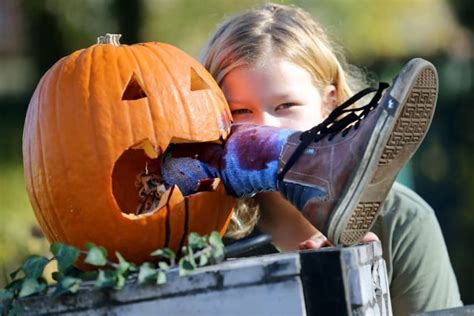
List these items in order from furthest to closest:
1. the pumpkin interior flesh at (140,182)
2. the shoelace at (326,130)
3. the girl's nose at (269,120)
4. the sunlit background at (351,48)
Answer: the sunlit background at (351,48) → the girl's nose at (269,120) → the pumpkin interior flesh at (140,182) → the shoelace at (326,130)

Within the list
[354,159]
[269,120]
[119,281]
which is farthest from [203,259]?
[269,120]

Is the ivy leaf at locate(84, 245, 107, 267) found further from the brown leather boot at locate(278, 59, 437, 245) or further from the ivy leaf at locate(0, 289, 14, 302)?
the brown leather boot at locate(278, 59, 437, 245)

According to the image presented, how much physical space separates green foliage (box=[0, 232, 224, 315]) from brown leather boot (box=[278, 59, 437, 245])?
256 millimetres

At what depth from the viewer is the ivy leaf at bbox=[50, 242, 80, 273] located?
227 centimetres

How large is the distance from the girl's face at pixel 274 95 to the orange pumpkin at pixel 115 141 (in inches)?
16.0

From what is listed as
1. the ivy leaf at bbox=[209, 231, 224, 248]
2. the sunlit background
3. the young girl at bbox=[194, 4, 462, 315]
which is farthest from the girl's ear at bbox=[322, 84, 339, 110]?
the sunlit background

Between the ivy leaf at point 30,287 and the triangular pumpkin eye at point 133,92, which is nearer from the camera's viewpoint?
the ivy leaf at point 30,287

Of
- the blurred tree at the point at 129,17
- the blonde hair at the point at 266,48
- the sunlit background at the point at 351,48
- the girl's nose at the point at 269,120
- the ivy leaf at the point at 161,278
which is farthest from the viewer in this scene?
the blurred tree at the point at 129,17

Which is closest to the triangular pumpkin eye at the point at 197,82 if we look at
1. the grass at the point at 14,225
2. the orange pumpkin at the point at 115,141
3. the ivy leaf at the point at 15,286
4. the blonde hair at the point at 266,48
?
the orange pumpkin at the point at 115,141

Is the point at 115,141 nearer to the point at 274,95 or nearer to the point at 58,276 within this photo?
the point at 58,276

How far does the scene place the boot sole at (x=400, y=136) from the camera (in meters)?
2.31

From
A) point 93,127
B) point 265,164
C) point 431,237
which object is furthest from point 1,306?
point 431,237

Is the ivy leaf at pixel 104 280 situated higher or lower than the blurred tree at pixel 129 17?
higher

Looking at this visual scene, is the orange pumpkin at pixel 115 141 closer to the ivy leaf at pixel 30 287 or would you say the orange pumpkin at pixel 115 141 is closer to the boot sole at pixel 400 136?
the ivy leaf at pixel 30 287
